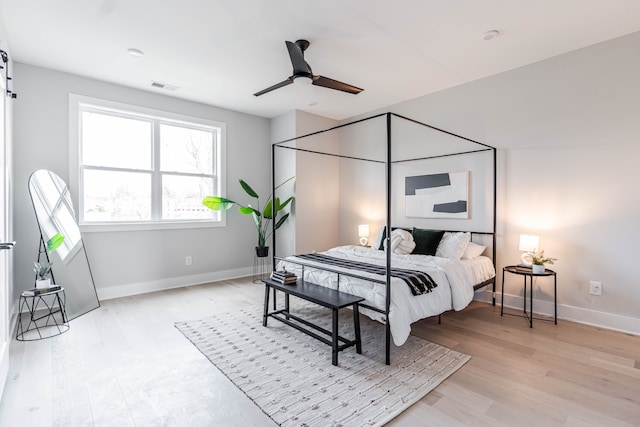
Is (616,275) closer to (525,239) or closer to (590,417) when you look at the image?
(525,239)

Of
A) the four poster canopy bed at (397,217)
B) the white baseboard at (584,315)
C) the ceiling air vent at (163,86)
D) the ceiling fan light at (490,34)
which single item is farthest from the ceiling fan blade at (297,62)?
the white baseboard at (584,315)

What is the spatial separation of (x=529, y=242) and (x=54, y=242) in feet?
16.8

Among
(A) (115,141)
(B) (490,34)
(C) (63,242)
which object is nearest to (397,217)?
(B) (490,34)

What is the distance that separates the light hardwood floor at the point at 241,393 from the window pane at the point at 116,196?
1.45 m

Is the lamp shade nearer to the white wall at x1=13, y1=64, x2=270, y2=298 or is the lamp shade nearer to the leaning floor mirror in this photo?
the white wall at x1=13, y1=64, x2=270, y2=298

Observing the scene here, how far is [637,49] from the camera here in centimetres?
304

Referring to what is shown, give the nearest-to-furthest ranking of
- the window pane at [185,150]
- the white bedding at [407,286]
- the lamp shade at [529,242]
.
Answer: the white bedding at [407,286] < the lamp shade at [529,242] < the window pane at [185,150]

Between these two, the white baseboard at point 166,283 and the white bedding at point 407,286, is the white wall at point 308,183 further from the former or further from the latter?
the white bedding at point 407,286

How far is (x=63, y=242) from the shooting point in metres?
3.65

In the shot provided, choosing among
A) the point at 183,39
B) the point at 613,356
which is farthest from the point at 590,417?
the point at 183,39

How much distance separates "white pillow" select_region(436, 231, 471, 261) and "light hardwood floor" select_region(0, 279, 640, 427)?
757 millimetres

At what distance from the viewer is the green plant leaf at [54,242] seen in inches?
137

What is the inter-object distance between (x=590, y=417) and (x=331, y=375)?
Answer: 1.54m

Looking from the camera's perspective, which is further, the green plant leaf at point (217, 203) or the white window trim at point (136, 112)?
the green plant leaf at point (217, 203)
